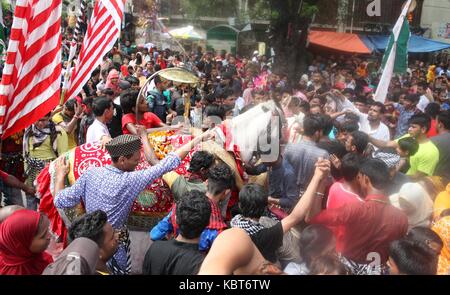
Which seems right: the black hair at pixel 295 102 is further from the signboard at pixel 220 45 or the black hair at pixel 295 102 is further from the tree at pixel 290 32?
the signboard at pixel 220 45

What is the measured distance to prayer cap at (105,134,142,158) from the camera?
344cm

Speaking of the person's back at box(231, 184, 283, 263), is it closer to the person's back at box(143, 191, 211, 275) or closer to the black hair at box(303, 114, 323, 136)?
the person's back at box(143, 191, 211, 275)

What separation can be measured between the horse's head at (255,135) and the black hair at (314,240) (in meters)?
1.48

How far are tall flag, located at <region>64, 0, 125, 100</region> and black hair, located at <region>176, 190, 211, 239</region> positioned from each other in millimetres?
2195

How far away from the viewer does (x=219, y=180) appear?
338 centimetres

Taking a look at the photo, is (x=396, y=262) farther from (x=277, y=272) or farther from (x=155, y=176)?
(x=155, y=176)

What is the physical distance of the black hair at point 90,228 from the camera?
2.69 meters

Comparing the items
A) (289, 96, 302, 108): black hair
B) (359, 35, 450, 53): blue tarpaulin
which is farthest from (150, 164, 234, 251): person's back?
(359, 35, 450, 53): blue tarpaulin

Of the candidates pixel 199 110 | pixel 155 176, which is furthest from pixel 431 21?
pixel 155 176

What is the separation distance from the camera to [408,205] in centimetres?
361
